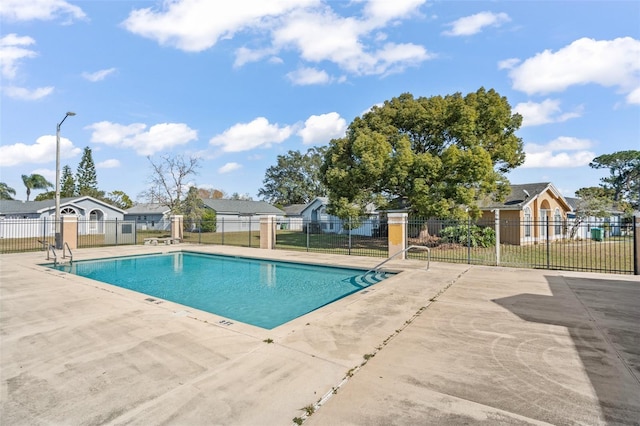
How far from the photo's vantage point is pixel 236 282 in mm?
10992

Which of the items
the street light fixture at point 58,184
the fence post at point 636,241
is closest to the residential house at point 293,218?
the street light fixture at point 58,184

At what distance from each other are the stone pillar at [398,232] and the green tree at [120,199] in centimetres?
5401

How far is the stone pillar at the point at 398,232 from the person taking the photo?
13.8 meters

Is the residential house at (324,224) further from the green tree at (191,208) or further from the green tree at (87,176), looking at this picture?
the green tree at (87,176)

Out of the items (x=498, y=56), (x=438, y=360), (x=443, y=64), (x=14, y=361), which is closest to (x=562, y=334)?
(x=438, y=360)

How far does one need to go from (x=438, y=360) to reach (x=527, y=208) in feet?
67.4

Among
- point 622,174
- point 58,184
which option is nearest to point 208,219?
point 58,184

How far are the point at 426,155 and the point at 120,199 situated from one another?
56.0 meters

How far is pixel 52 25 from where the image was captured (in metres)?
10.9

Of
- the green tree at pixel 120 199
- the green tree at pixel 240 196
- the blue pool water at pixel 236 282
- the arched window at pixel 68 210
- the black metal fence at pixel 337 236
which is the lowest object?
the blue pool water at pixel 236 282

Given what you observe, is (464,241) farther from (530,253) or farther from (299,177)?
(299,177)

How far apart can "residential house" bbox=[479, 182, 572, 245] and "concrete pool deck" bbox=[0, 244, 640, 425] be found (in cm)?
1423

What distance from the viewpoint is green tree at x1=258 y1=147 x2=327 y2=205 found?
55312mm

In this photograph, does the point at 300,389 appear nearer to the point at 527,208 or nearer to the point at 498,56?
the point at 498,56
